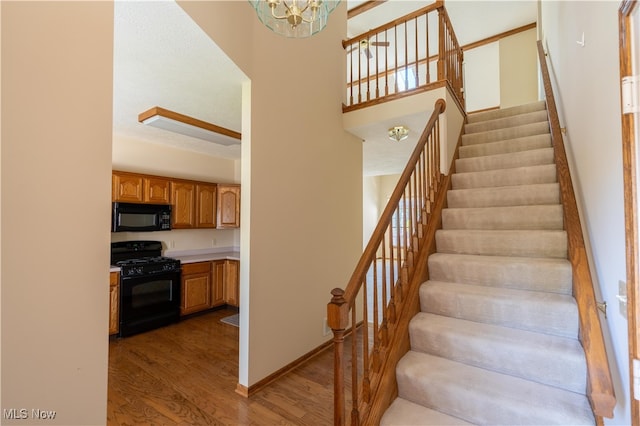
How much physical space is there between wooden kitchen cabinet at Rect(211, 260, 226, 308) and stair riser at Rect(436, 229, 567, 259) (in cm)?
334

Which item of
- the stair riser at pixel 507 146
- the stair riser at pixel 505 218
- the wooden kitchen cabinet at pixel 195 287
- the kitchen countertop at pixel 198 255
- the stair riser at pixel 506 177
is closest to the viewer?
the stair riser at pixel 505 218

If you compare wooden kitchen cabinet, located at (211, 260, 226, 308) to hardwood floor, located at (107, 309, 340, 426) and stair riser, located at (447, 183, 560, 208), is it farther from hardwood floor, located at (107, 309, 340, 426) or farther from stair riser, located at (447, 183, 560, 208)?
stair riser, located at (447, 183, 560, 208)

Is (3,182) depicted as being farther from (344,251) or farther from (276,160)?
(344,251)

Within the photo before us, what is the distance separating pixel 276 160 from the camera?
8.16ft

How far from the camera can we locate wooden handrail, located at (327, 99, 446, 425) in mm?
1335

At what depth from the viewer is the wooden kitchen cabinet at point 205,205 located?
4.47m

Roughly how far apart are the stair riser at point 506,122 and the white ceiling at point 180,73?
2.50 feet

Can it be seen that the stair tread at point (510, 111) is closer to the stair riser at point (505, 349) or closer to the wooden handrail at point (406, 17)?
the wooden handrail at point (406, 17)

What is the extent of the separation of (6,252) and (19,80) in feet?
1.40

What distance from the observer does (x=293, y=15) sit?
5.13 feet

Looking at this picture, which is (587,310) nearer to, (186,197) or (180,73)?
(180,73)

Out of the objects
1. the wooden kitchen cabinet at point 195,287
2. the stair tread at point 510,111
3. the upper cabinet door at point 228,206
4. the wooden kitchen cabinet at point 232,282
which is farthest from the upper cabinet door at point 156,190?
the stair tread at point 510,111

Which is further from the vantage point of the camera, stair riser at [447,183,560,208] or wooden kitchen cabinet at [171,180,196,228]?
wooden kitchen cabinet at [171,180,196,228]

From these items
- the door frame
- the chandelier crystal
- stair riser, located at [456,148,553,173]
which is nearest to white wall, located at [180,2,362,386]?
the chandelier crystal
